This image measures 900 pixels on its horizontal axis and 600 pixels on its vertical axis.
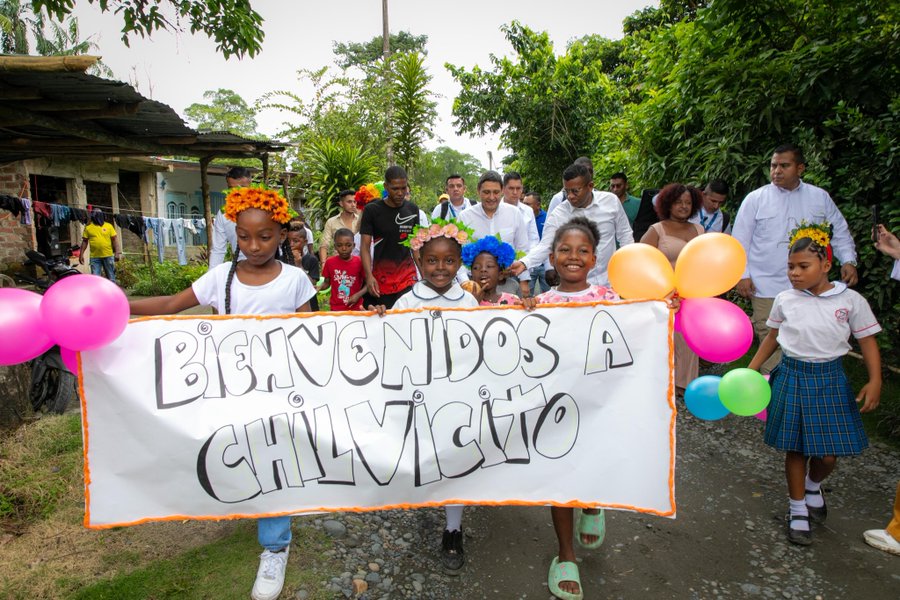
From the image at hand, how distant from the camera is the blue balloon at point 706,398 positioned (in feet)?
8.45

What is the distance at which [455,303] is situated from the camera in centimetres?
299

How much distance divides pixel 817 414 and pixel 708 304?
104 cm

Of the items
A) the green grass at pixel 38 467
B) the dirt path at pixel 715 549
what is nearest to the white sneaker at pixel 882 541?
the dirt path at pixel 715 549

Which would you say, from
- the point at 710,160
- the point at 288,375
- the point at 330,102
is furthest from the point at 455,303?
the point at 330,102

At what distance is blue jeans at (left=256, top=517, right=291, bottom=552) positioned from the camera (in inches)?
100

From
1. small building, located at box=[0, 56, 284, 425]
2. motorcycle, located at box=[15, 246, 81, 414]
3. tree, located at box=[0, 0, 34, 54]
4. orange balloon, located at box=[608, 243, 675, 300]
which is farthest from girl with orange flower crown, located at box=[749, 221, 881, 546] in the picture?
tree, located at box=[0, 0, 34, 54]

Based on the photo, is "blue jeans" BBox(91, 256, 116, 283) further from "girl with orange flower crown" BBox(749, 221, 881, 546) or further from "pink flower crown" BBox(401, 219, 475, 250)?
"girl with orange flower crown" BBox(749, 221, 881, 546)

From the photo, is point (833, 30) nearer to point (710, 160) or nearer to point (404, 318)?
point (710, 160)

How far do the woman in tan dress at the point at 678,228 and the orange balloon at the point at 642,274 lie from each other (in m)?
2.06

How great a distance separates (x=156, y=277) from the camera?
13.1 m

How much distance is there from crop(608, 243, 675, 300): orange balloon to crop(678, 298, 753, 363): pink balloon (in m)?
0.16

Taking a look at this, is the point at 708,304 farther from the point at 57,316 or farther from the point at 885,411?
the point at 885,411

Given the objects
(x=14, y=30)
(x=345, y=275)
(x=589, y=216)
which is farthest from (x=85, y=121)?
(x=14, y=30)

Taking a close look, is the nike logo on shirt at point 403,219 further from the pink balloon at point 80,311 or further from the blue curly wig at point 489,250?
the pink balloon at point 80,311
